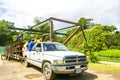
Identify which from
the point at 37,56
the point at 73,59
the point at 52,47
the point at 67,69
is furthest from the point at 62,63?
the point at 37,56

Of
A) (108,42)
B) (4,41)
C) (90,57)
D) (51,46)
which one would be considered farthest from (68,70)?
(4,41)

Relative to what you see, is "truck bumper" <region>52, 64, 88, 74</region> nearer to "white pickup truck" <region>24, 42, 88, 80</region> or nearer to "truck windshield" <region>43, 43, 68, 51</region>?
"white pickup truck" <region>24, 42, 88, 80</region>

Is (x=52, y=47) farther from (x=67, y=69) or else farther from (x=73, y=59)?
(x=67, y=69)

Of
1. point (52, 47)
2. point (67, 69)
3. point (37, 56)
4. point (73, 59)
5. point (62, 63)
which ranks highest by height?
point (52, 47)

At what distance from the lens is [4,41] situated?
2477 inches

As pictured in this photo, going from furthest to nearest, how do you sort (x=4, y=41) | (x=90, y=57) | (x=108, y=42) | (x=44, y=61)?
(x=4, y=41) < (x=108, y=42) < (x=90, y=57) < (x=44, y=61)

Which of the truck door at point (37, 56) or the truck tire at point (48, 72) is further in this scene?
the truck door at point (37, 56)

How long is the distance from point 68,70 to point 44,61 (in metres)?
1.72

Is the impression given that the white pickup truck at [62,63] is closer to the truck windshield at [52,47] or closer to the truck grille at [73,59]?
the truck grille at [73,59]

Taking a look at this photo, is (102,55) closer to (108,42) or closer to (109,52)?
(109,52)

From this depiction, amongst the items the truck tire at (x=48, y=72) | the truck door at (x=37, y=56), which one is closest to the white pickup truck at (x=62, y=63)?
the truck tire at (x=48, y=72)

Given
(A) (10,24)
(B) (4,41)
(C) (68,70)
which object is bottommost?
(C) (68,70)

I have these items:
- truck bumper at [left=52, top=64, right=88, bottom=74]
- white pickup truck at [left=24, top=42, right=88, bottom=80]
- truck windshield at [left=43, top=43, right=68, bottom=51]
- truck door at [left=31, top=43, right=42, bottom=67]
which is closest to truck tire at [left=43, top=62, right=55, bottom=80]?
white pickup truck at [left=24, top=42, right=88, bottom=80]

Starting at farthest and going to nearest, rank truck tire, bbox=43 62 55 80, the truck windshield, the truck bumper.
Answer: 1. the truck windshield
2. truck tire, bbox=43 62 55 80
3. the truck bumper
